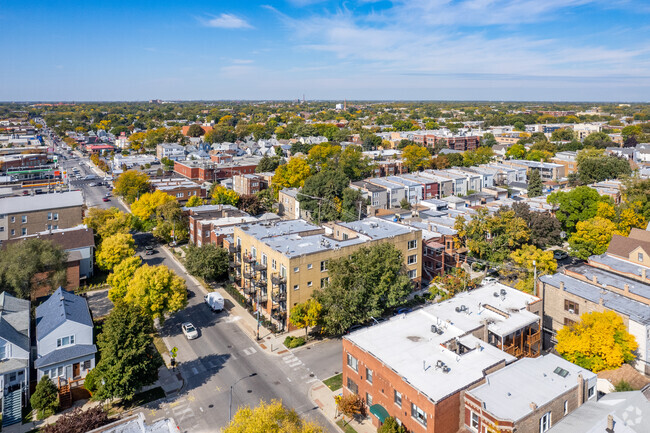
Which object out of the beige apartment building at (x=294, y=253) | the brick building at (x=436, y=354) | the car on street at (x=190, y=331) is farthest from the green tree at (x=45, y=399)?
the brick building at (x=436, y=354)

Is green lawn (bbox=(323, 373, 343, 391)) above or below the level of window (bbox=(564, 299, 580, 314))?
below

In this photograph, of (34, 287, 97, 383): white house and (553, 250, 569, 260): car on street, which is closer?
(34, 287, 97, 383): white house

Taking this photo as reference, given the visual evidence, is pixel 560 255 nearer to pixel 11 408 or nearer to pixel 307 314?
pixel 307 314

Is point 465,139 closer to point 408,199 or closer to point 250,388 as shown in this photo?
point 408,199

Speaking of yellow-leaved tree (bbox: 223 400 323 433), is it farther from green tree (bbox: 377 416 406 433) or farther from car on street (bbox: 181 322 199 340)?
car on street (bbox: 181 322 199 340)

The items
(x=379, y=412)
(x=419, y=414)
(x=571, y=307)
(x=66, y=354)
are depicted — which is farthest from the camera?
(x=571, y=307)

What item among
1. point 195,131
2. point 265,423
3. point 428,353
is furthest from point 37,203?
point 195,131

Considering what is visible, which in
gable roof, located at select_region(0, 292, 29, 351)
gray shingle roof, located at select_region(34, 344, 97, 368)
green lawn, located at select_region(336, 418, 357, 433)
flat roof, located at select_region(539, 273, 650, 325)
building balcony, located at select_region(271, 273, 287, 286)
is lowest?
green lawn, located at select_region(336, 418, 357, 433)

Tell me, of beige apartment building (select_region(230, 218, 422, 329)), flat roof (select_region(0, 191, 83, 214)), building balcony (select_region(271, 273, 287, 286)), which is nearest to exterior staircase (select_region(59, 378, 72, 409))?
beige apartment building (select_region(230, 218, 422, 329))
